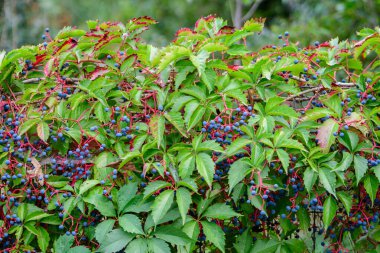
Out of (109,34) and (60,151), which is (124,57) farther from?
(60,151)

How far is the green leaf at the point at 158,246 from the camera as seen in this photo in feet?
6.21

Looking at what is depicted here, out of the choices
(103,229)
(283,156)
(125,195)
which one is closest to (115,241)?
(103,229)

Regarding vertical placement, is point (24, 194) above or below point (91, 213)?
above

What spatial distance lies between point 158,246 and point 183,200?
0.18 metres

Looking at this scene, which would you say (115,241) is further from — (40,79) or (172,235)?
(40,79)

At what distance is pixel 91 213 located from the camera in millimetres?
2086

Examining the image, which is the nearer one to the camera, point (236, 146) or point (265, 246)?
point (236, 146)

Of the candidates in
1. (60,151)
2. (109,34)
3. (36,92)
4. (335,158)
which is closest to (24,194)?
(60,151)

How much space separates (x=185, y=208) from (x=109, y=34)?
0.82 metres

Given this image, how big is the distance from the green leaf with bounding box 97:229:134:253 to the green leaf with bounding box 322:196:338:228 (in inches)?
26.7

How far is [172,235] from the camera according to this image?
1.93m

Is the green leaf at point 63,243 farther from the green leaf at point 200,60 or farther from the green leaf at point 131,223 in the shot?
the green leaf at point 200,60

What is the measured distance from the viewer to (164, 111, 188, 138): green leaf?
6.57ft

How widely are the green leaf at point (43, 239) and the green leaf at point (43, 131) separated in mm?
343
